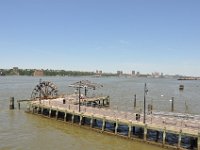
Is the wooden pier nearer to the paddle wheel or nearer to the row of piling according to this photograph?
the row of piling

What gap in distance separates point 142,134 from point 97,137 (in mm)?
5427

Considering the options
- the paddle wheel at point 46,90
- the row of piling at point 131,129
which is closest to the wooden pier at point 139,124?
the row of piling at point 131,129

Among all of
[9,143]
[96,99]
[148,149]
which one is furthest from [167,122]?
[96,99]

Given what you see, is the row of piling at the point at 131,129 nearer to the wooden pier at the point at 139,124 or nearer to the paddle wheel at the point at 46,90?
the wooden pier at the point at 139,124

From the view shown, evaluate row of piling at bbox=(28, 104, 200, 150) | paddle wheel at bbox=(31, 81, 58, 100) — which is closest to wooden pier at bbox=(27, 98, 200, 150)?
row of piling at bbox=(28, 104, 200, 150)

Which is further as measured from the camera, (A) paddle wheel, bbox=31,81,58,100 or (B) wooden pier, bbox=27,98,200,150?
(A) paddle wheel, bbox=31,81,58,100

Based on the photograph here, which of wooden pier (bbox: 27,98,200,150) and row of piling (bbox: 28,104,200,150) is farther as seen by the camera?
row of piling (bbox: 28,104,200,150)

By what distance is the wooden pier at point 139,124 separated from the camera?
34.6m

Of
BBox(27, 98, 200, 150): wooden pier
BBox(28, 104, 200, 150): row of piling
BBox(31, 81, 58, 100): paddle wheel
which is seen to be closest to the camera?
BBox(27, 98, 200, 150): wooden pier

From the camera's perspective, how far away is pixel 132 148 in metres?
35.5

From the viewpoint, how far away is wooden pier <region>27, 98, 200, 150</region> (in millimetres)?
34562

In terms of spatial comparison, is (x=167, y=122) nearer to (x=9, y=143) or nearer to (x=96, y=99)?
(x=9, y=143)

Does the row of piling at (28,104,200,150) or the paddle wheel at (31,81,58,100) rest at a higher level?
the paddle wheel at (31,81,58,100)

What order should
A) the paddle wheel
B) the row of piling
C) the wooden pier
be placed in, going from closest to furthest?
1. the wooden pier
2. the row of piling
3. the paddle wheel
